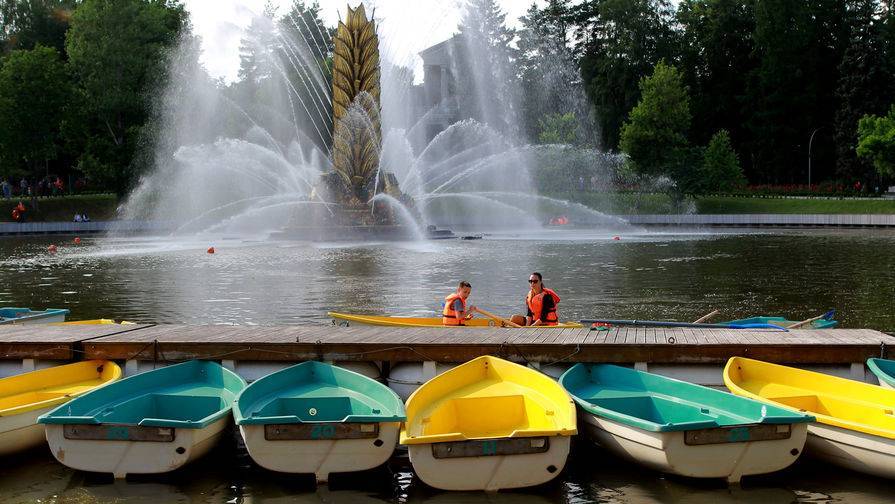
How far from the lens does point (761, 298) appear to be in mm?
27906

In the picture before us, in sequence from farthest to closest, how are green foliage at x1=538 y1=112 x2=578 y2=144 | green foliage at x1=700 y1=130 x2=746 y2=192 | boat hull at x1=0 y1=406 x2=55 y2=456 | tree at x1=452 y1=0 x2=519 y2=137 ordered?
1. tree at x1=452 y1=0 x2=519 y2=137
2. green foliage at x1=538 y1=112 x2=578 y2=144
3. green foliage at x1=700 y1=130 x2=746 y2=192
4. boat hull at x1=0 y1=406 x2=55 y2=456

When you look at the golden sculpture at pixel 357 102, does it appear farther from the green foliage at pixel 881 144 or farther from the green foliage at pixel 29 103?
the green foliage at pixel 881 144

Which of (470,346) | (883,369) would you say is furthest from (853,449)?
(470,346)

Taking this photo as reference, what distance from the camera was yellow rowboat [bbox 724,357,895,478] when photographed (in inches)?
441

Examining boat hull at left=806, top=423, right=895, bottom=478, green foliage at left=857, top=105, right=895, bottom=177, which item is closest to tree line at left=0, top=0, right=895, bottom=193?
green foliage at left=857, top=105, right=895, bottom=177

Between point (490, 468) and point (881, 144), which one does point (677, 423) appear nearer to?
point (490, 468)

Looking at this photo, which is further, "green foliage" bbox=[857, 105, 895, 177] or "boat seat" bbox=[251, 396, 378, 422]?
"green foliage" bbox=[857, 105, 895, 177]

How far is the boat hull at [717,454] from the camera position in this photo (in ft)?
36.5

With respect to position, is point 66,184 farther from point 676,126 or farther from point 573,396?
point 573,396

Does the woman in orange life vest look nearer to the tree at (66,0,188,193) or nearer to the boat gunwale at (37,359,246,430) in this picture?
the boat gunwale at (37,359,246,430)

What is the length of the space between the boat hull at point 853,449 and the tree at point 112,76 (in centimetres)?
8141

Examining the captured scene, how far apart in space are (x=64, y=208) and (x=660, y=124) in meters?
56.4

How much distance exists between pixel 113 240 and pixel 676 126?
175 ft

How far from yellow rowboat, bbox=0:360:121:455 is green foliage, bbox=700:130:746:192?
7903cm
